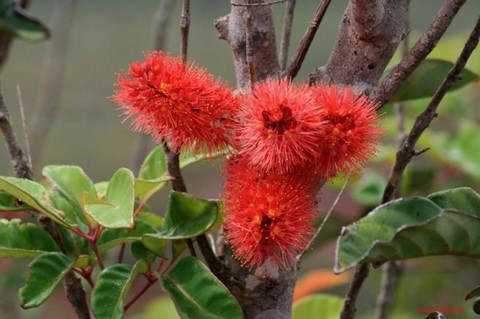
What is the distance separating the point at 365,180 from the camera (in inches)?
52.3

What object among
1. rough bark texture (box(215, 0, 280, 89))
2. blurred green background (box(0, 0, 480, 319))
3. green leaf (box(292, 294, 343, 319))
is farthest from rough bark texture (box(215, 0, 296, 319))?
blurred green background (box(0, 0, 480, 319))

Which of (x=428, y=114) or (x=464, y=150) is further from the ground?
A: (x=428, y=114)

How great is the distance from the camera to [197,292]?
662 mm

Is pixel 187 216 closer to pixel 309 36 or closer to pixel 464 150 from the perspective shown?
pixel 309 36

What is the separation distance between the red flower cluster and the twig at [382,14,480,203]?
0.21 ft

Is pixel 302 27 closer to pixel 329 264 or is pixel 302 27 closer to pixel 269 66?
pixel 329 264

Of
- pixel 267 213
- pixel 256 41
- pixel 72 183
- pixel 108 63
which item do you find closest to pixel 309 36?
pixel 256 41

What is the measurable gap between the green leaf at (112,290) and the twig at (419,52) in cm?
25

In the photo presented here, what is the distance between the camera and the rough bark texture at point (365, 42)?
24.7 inches

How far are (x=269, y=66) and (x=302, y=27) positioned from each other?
2.12m

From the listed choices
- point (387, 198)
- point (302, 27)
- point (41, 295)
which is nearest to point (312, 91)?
point (387, 198)

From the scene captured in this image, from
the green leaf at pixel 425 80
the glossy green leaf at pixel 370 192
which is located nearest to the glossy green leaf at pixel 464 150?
the glossy green leaf at pixel 370 192

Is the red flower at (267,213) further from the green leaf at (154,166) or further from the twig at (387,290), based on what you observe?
the twig at (387,290)

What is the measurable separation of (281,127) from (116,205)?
0.18 meters
